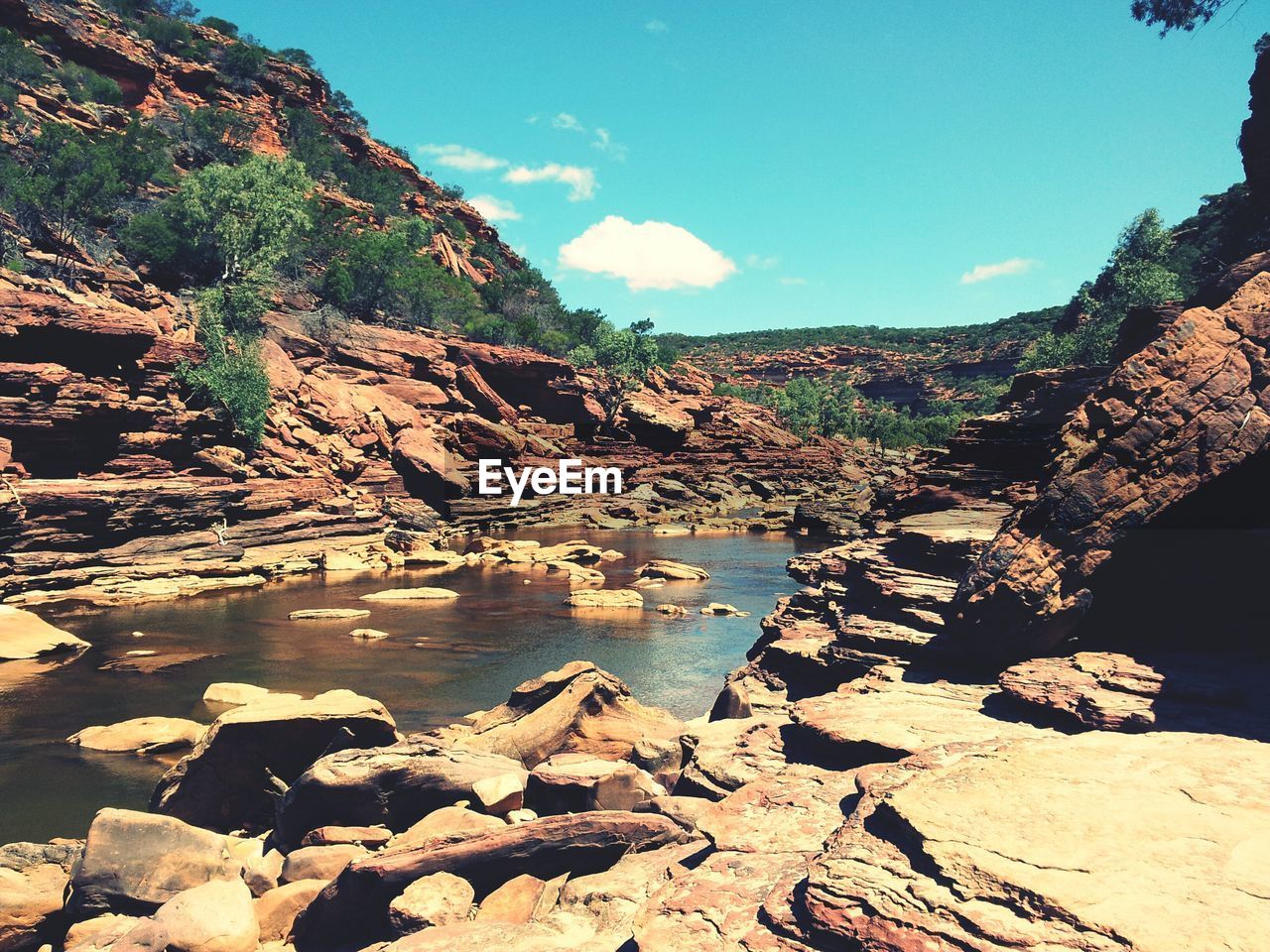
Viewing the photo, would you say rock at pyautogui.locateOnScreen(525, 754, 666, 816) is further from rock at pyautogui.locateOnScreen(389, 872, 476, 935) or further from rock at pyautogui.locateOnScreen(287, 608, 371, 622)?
rock at pyautogui.locateOnScreen(287, 608, 371, 622)

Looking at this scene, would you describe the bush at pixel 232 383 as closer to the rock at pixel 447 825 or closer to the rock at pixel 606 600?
the rock at pixel 606 600

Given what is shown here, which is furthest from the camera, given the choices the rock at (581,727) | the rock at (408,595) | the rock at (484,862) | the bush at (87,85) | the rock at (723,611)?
the bush at (87,85)

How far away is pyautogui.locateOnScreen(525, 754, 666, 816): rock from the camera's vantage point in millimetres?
8523

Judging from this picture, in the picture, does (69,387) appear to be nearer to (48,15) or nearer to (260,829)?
(260,829)

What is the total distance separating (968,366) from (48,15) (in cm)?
12918

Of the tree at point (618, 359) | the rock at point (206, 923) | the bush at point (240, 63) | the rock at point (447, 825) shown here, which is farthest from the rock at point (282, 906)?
the bush at point (240, 63)

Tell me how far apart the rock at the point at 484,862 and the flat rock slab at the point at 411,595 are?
64.8 feet

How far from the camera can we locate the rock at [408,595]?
85.4 ft

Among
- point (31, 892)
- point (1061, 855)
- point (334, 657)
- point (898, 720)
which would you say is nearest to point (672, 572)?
point (334, 657)

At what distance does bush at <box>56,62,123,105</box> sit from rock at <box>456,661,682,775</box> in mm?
75506

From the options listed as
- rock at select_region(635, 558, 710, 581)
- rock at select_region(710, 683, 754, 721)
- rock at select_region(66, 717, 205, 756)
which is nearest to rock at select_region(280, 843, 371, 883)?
rock at select_region(710, 683, 754, 721)

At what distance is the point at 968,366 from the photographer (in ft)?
420

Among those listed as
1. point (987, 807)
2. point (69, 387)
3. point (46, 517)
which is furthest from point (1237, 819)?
point (69, 387)

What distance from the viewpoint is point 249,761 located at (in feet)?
33.3
